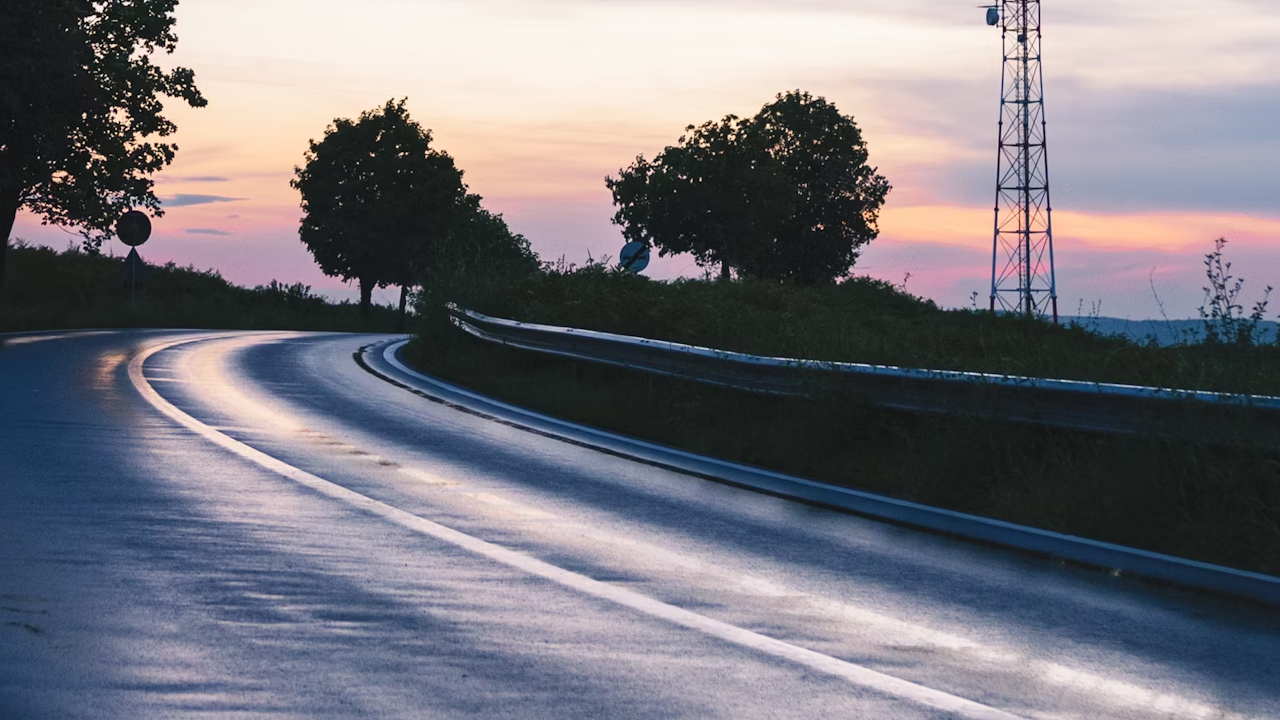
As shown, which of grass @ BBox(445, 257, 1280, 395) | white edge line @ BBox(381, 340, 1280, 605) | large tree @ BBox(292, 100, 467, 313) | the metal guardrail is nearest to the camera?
white edge line @ BBox(381, 340, 1280, 605)

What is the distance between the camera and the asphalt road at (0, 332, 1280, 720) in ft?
17.5

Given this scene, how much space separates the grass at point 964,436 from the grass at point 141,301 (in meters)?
22.0

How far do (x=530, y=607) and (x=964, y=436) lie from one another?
5.15m

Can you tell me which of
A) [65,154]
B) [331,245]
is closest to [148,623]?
[65,154]

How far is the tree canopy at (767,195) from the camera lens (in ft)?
289

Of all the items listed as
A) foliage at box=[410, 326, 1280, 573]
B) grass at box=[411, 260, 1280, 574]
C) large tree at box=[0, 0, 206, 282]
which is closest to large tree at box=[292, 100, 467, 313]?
large tree at box=[0, 0, 206, 282]

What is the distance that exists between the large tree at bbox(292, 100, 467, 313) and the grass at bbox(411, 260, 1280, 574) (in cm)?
6690

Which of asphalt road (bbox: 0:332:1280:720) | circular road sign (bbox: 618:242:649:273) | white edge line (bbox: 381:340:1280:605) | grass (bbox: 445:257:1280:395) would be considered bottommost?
asphalt road (bbox: 0:332:1280:720)

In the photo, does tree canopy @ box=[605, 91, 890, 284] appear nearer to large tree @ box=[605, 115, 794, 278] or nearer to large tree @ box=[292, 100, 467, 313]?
large tree @ box=[605, 115, 794, 278]

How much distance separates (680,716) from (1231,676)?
8.02 feet

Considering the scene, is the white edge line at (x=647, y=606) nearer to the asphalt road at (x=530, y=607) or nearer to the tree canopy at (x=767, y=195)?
the asphalt road at (x=530, y=607)

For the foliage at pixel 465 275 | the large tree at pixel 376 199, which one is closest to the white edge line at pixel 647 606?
the foliage at pixel 465 275

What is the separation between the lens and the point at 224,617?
20.9ft

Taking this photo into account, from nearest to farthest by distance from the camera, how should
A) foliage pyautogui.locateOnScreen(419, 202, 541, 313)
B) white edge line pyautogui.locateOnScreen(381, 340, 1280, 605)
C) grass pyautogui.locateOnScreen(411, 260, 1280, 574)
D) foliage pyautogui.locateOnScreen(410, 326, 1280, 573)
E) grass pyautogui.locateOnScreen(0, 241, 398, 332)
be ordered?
white edge line pyautogui.locateOnScreen(381, 340, 1280, 605), foliage pyautogui.locateOnScreen(410, 326, 1280, 573), grass pyautogui.locateOnScreen(411, 260, 1280, 574), foliage pyautogui.locateOnScreen(419, 202, 541, 313), grass pyautogui.locateOnScreen(0, 241, 398, 332)
